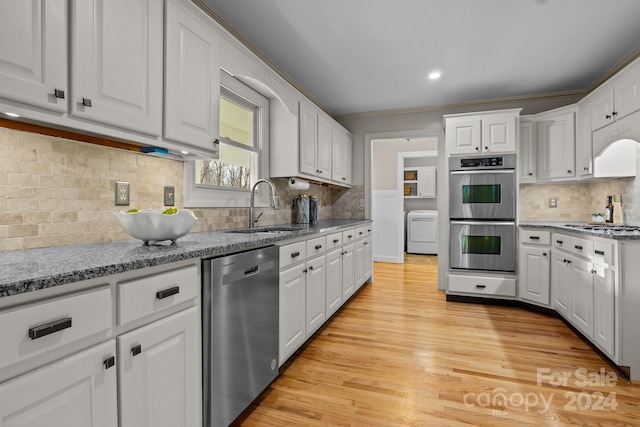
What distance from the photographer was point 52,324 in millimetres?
876

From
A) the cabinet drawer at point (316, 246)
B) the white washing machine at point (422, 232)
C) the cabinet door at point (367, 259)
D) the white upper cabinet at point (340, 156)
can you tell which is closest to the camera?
the cabinet drawer at point (316, 246)

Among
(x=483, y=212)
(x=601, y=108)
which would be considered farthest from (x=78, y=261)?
(x=601, y=108)

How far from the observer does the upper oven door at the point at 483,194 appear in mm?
3771

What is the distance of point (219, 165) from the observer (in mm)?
2643

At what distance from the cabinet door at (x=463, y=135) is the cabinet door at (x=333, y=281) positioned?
1940 millimetres

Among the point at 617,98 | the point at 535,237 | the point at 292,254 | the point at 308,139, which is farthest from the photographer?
the point at 535,237

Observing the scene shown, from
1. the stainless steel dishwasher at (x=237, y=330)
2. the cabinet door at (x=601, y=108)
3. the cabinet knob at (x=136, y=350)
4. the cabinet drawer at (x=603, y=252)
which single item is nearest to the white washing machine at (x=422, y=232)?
the cabinet door at (x=601, y=108)

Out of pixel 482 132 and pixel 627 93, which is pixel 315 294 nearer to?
pixel 482 132

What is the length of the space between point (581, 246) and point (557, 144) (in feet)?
5.01

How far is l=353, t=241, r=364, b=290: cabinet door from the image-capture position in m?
3.88

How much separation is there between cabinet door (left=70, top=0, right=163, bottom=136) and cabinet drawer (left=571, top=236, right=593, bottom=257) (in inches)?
120

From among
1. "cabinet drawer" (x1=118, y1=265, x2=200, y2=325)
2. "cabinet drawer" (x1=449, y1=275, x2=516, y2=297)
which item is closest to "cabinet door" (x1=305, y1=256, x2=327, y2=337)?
"cabinet drawer" (x1=118, y1=265, x2=200, y2=325)

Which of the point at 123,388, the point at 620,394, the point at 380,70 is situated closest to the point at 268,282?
the point at 123,388

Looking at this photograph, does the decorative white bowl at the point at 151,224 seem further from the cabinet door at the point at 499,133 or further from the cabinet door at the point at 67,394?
the cabinet door at the point at 499,133
